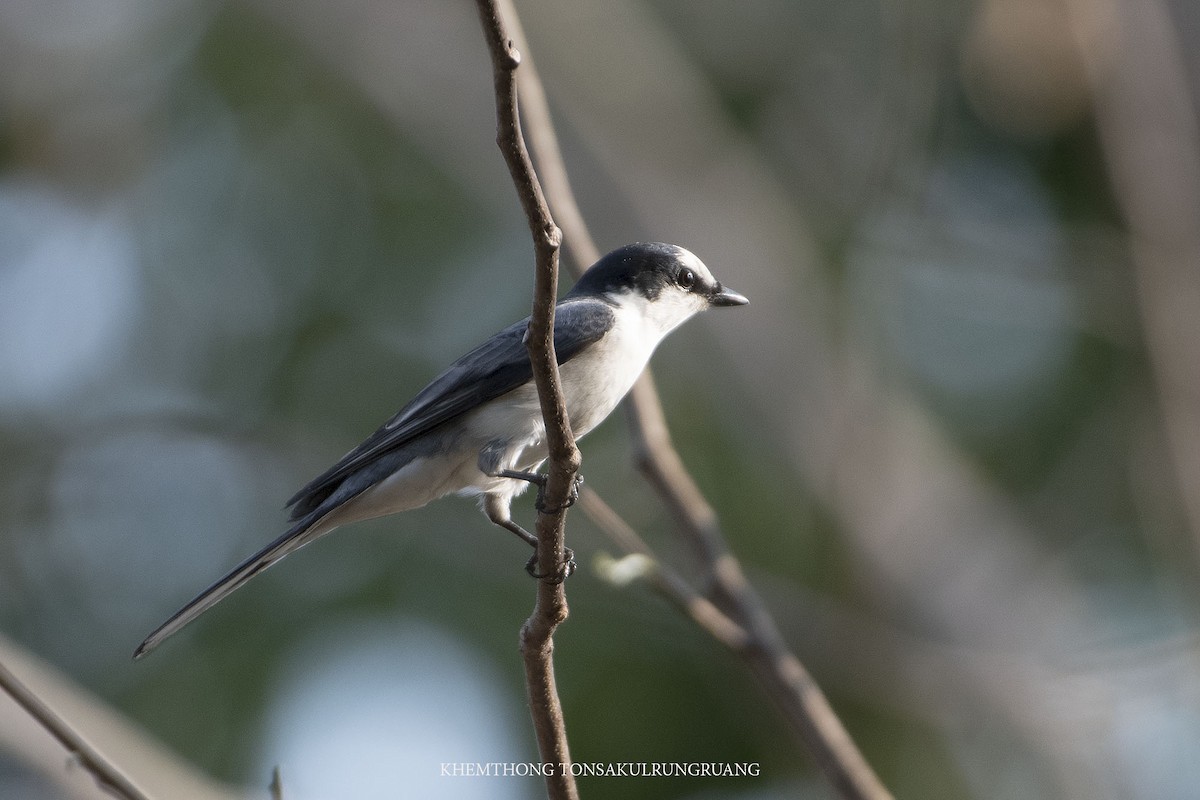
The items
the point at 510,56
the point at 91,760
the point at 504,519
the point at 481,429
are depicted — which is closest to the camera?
the point at 510,56

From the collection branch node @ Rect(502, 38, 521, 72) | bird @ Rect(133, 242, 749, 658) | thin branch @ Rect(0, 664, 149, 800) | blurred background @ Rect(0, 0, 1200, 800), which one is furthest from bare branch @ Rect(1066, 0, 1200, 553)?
thin branch @ Rect(0, 664, 149, 800)

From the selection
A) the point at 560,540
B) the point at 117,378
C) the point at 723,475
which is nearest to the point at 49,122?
the point at 117,378

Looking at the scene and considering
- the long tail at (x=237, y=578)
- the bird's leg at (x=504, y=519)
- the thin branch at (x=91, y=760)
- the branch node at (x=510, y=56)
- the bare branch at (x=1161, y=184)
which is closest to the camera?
the branch node at (x=510, y=56)

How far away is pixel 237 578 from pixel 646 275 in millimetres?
2204

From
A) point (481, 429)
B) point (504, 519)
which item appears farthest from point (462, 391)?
point (504, 519)

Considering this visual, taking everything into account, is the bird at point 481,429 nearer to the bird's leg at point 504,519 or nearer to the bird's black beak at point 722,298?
the bird's leg at point 504,519

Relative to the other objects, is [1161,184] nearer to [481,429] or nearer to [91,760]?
[481,429]

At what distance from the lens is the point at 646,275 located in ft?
16.6

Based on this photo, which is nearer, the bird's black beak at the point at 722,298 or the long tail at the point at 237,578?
the long tail at the point at 237,578

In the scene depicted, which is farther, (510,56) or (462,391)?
(462,391)

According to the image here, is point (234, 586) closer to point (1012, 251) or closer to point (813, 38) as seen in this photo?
point (1012, 251)

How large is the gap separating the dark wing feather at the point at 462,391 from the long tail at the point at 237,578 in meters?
0.18

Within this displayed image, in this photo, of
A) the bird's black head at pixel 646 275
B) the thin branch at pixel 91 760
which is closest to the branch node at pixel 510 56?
the thin branch at pixel 91 760

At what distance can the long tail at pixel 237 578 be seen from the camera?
3480 mm
